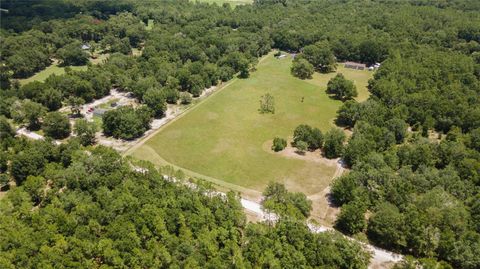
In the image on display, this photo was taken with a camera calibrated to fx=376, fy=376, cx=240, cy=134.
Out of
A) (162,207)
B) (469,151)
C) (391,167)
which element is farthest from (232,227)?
(469,151)

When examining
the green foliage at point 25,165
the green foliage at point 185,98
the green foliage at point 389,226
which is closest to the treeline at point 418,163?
the green foliage at point 389,226

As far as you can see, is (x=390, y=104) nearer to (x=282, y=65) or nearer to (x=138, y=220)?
(x=282, y=65)

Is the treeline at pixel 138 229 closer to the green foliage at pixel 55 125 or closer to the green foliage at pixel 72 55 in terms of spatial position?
the green foliage at pixel 55 125

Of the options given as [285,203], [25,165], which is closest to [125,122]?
[25,165]

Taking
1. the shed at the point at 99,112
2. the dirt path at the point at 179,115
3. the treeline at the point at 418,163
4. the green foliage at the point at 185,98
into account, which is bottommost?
the shed at the point at 99,112

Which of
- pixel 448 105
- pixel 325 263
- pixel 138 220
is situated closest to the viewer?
pixel 325 263

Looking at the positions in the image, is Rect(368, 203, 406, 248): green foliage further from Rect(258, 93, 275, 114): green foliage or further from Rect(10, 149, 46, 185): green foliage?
Rect(10, 149, 46, 185): green foliage

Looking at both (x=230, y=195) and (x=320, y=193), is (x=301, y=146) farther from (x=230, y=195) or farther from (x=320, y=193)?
(x=230, y=195)
